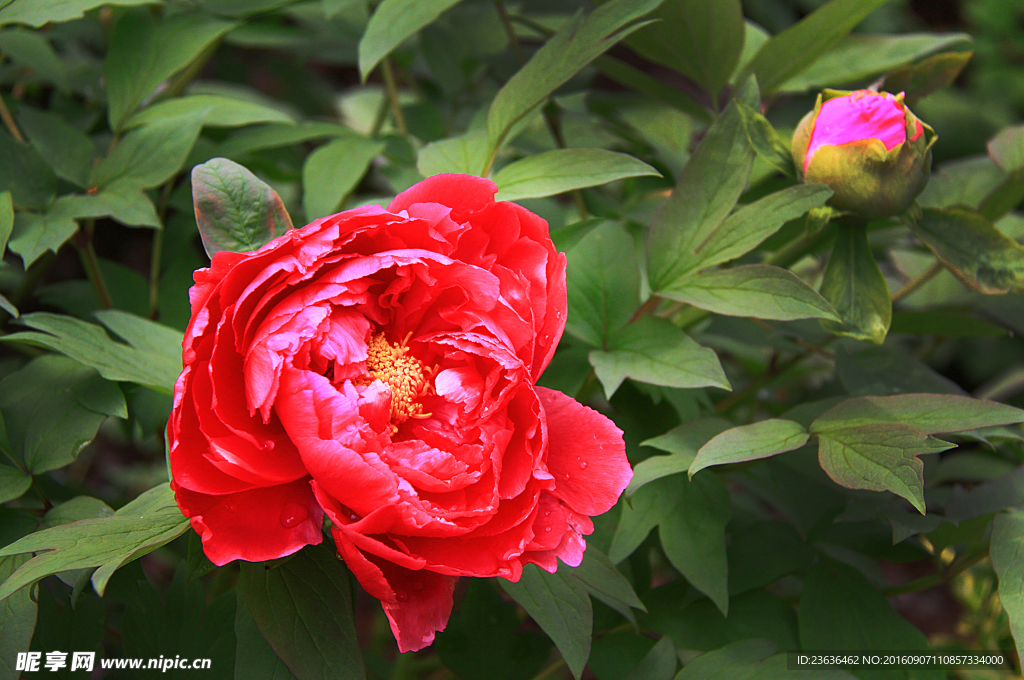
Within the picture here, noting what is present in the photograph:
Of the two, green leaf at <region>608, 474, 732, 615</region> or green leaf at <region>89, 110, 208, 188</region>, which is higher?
green leaf at <region>89, 110, 208, 188</region>

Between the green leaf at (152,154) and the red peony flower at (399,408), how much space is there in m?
0.31

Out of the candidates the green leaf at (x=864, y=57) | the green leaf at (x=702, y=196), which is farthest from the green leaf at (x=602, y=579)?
the green leaf at (x=864, y=57)

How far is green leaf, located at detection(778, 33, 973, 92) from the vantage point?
83 cm

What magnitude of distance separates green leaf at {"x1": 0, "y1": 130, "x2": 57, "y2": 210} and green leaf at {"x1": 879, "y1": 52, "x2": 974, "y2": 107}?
806mm

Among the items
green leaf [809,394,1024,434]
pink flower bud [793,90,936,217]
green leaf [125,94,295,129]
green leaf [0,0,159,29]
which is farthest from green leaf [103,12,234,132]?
green leaf [809,394,1024,434]

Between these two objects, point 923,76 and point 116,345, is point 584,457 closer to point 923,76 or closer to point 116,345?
point 116,345

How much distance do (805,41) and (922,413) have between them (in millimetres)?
405

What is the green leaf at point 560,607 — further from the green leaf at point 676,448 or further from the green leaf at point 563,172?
the green leaf at point 563,172

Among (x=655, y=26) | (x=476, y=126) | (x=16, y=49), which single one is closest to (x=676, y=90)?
(x=655, y=26)

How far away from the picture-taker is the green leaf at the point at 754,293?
559 millimetres

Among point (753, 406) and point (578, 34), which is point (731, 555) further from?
point (578, 34)

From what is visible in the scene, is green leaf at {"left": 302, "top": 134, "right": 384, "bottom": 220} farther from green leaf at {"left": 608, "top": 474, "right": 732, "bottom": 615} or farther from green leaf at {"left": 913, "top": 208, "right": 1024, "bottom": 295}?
green leaf at {"left": 913, "top": 208, "right": 1024, "bottom": 295}

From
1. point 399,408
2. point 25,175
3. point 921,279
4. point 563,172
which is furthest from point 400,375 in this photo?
point 921,279

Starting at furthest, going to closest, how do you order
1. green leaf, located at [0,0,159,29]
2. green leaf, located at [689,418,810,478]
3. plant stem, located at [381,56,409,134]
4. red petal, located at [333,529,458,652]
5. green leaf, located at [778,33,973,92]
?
1. plant stem, located at [381,56,409,134]
2. green leaf, located at [778,33,973,92]
3. green leaf, located at [0,0,159,29]
4. green leaf, located at [689,418,810,478]
5. red petal, located at [333,529,458,652]
